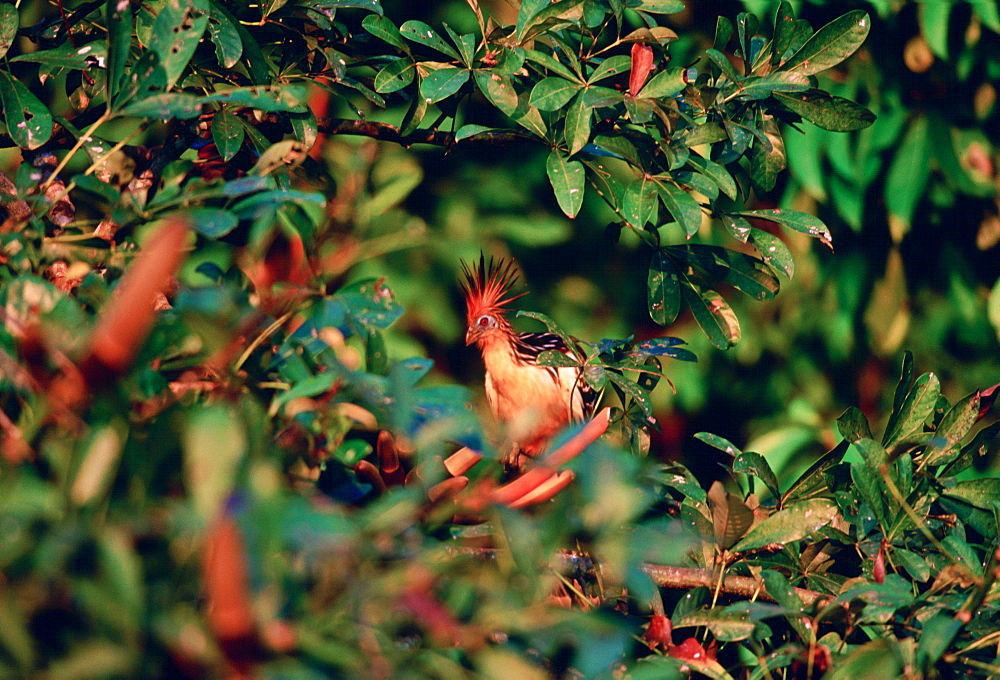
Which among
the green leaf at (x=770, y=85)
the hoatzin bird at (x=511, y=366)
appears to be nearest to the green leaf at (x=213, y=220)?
the green leaf at (x=770, y=85)

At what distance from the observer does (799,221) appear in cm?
90

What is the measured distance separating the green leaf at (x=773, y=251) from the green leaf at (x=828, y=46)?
0.16m

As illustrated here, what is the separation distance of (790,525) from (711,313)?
0.97 feet

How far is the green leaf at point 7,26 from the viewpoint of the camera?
2.36 ft

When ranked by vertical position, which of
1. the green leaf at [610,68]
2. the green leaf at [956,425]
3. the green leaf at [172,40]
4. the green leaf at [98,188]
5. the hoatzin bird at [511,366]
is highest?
the green leaf at [172,40]

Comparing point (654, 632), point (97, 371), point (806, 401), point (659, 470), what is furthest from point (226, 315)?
point (806, 401)

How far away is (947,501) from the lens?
0.75 m

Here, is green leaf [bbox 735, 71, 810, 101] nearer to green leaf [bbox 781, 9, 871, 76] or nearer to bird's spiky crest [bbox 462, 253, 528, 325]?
green leaf [bbox 781, 9, 871, 76]

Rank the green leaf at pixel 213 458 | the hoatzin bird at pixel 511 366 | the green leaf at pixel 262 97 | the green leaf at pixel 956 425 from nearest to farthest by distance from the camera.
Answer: the green leaf at pixel 213 458 → the green leaf at pixel 262 97 → the green leaf at pixel 956 425 → the hoatzin bird at pixel 511 366

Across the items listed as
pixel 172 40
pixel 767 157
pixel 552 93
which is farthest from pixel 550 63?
pixel 172 40

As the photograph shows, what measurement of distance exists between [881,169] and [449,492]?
1.61 meters

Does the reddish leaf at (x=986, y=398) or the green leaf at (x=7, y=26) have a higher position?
the green leaf at (x=7, y=26)

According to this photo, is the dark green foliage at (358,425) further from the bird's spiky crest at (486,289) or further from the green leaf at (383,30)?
the bird's spiky crest at (486,289)

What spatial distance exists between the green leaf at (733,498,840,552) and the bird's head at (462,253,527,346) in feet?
2.40
